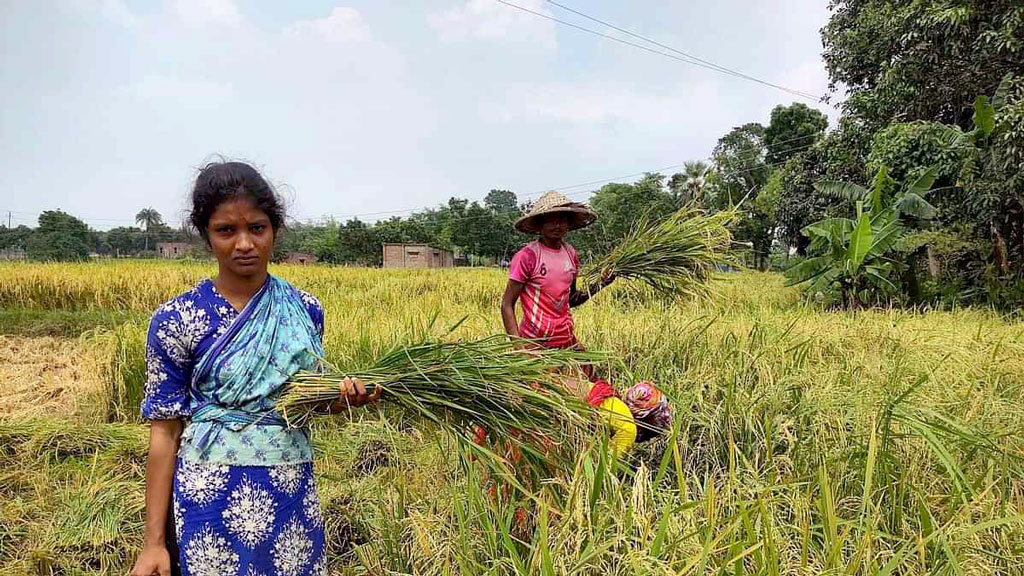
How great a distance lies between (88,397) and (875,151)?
8.64 metres

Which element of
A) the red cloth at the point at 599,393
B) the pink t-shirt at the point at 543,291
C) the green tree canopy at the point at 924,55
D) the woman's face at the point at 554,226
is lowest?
the red cloth at the point at 599,393

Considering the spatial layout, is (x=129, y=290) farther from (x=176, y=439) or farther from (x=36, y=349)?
(x=176, y=439)

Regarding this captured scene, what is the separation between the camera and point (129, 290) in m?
8.07

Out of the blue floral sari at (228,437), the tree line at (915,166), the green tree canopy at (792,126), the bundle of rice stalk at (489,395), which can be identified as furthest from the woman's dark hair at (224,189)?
the green tree canopy at (792,126)

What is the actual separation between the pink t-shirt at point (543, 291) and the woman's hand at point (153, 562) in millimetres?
1312

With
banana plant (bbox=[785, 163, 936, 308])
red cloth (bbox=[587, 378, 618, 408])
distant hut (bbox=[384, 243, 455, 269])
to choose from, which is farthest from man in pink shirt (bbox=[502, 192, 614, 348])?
distant hut (bbox=[384, 243, 455, 269])

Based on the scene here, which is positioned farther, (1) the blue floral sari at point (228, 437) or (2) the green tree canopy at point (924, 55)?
(2) the green tree canopy at point (924, 55)

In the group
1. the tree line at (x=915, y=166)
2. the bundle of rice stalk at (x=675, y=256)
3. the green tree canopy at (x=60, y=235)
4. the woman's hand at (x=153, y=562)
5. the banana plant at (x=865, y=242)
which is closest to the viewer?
the woman's hand at (x=153, y=562)

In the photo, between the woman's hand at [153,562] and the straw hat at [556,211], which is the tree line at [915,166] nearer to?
the straw hat at [556,211]

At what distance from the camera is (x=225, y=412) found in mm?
1102

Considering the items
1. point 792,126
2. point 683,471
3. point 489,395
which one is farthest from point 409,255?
point 489,395

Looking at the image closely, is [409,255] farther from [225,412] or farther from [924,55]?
[225,412]

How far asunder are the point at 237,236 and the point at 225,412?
0.36 m

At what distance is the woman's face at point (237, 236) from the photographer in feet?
3.66
